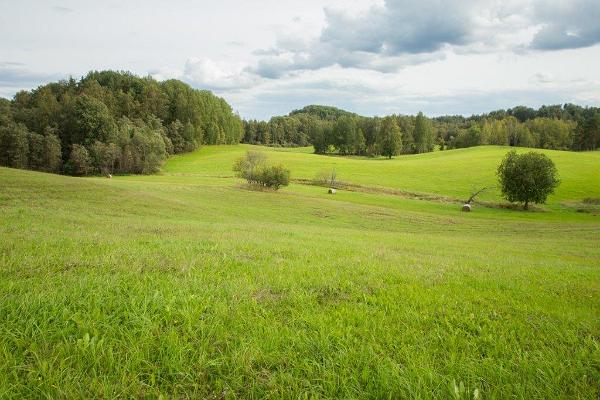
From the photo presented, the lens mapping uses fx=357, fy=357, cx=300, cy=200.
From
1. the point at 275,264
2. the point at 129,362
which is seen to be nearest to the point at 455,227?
the point at 275,264

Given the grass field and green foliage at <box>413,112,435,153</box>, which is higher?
green foliage at <box>413,112,435,153</box>

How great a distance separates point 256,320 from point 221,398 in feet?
4.59

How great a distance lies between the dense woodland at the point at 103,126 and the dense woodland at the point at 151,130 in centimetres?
22

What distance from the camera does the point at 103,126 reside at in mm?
86812

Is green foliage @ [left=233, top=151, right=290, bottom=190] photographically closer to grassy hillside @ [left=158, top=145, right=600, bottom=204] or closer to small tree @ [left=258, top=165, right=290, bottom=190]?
small tree @ [left=258, top=165, right=290, bottom=190]

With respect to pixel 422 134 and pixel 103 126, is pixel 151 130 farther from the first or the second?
pixel 422 134

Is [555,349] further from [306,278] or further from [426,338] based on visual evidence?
[306,278]

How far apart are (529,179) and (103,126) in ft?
294

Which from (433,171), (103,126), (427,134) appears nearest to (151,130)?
(103,126)

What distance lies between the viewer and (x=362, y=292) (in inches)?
251

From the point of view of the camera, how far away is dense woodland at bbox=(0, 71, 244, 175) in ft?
262

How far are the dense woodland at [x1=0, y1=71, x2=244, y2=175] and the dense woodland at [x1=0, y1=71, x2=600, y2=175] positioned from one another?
8.9 inches

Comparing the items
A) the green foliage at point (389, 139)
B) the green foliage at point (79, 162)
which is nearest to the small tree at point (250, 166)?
the green foliage at point (79, 162)

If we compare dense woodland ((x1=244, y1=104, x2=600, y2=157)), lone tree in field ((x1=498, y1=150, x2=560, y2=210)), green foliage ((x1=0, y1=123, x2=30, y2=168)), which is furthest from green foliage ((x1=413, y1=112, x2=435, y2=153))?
green foliage ((x1=0, y1=123, x2=30, y2=168))
